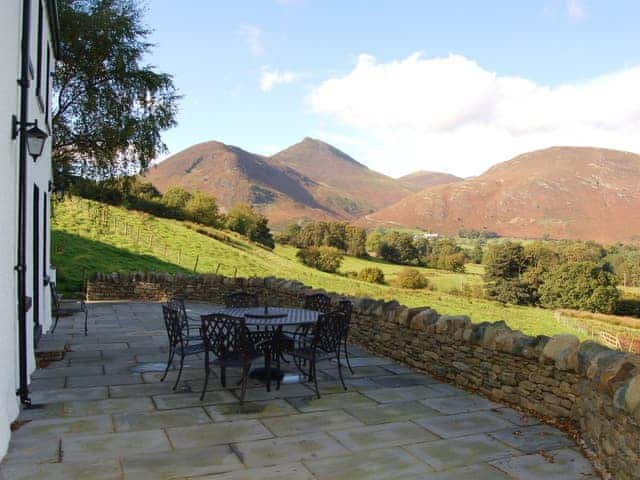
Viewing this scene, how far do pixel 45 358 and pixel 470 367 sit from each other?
5.31m

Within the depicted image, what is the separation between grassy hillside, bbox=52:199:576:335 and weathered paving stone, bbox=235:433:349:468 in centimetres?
1177

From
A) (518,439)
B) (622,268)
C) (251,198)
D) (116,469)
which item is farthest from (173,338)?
(251,198)

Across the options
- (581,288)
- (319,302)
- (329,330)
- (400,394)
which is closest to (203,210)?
(581,288)

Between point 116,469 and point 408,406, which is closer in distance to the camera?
point 116,469

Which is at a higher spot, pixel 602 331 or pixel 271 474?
pixel 271 474

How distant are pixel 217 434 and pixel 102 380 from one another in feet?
7.32

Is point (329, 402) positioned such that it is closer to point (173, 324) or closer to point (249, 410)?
point (249, 410)

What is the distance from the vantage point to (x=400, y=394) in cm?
518

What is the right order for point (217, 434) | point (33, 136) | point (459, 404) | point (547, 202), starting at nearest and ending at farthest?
1. point (217, 434)
2. point (33, 136)
3. point (459, 404)
4. point (547, 202)

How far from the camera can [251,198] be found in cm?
14412

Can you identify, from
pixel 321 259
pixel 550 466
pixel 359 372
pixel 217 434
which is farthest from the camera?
pixel 321 259

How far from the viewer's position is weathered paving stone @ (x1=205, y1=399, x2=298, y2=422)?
4379 millimetres

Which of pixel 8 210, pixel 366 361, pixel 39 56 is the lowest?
pixel 366 361

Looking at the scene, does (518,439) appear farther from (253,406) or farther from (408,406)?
(253,406)
